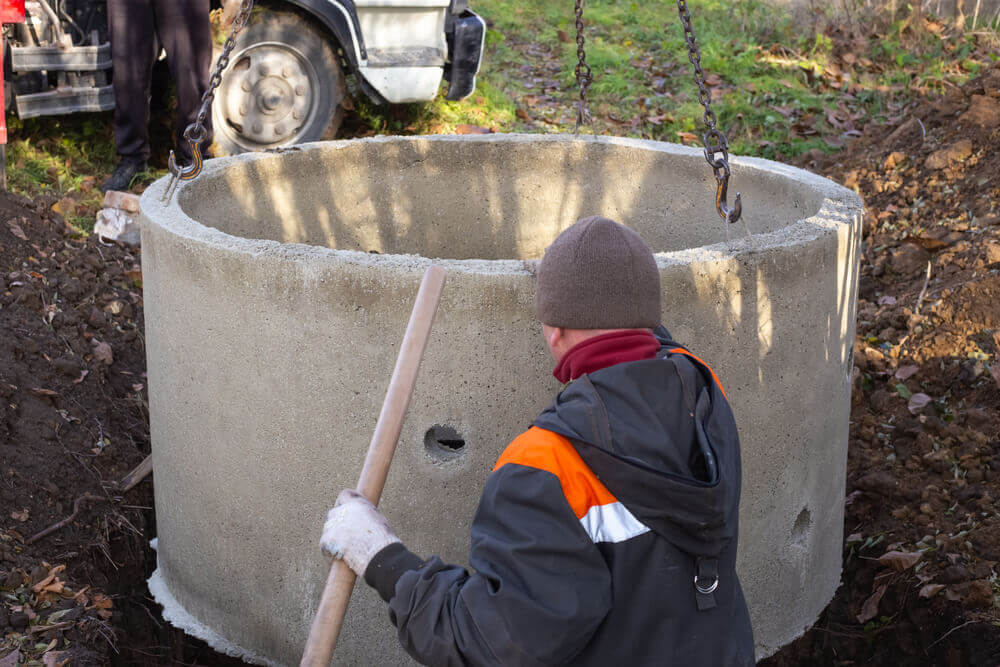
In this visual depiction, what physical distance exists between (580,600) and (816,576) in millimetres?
1877

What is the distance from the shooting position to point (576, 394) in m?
1.79

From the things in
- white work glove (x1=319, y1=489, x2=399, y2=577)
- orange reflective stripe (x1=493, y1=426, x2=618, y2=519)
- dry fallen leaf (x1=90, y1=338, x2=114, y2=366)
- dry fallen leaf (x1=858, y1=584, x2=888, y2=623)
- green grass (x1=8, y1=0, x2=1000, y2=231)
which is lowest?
dry fallen leaf (x1=858, y1=584, x2=888, y2=623)

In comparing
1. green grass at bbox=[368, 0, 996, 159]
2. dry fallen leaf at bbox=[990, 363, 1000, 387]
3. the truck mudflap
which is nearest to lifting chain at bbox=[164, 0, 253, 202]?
dry fallen leaf at bbox=[990, 363, 1000, 387]

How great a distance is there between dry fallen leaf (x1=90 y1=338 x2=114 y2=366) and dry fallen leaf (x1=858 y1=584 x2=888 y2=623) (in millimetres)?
3138

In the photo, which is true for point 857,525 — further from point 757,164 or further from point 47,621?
point 47,621

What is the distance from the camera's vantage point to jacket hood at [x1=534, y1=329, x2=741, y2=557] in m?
1.72

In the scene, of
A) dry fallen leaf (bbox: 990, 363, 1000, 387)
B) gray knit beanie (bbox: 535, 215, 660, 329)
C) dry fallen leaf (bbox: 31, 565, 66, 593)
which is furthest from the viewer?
dry fallen leaf (bbox: 990, 363, 1000, 387)

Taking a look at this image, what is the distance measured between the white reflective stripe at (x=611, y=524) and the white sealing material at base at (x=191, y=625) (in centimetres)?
166

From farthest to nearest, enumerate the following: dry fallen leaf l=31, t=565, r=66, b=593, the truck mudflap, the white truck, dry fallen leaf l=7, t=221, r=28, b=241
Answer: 1. the truck mudflap
2. the white truck
3. dry fallen leaf l=7, t=221, r=28, b=241
4. dry fallen leaf l=31, t=565, r=66, b=593

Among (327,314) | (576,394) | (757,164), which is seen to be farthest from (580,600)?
(757,164)

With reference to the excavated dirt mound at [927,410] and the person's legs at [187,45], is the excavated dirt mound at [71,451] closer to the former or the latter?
the person's legs at [187,45]

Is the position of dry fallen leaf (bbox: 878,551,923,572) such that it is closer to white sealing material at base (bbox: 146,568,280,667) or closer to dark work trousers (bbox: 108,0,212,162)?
white sealing material at base (bbox: 146,568,280,667)

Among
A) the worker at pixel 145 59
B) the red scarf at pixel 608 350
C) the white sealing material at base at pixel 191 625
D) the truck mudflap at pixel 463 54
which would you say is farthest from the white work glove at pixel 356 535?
the truck mudflap at pixel 463 54

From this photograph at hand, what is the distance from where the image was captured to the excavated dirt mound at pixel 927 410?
3574mm
